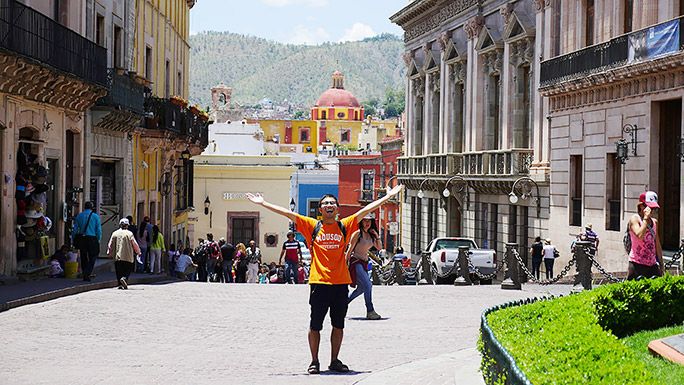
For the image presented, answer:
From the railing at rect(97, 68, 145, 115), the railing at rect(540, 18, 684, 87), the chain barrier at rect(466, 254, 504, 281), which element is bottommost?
the chain barrier at rect(466, 254, 504, 281)

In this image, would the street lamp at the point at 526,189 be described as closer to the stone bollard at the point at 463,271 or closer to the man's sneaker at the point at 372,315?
the stone bollard at the point at 463,271

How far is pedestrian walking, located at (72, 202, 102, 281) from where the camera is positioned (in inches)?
942

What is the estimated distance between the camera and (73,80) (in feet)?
84.0

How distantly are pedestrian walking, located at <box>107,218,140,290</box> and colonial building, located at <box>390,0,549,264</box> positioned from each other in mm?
17863

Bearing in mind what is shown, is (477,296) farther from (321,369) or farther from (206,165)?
(206,165)

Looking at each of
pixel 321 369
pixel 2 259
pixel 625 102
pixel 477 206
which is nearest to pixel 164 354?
pixel 321 369

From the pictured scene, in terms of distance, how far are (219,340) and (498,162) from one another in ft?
92.2

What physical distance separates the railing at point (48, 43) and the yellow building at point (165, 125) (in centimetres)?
840

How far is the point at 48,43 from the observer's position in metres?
23.7

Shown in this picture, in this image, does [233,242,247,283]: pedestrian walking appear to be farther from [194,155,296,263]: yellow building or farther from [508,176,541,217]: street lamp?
[194,155,296,263]: yellow building

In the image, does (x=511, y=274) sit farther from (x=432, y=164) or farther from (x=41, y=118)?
(x=432, y=164)

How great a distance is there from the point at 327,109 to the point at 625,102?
120654 mm

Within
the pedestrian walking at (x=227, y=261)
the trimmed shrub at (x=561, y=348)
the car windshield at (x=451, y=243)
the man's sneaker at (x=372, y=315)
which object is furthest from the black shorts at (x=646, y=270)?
the pedestrian walking at (x=227, y=261)

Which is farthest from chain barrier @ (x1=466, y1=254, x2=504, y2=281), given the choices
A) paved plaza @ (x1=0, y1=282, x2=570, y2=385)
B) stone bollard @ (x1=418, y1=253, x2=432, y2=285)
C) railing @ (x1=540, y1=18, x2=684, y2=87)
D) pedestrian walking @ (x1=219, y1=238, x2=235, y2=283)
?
pedestrian walking @ (x1=219, y1=238, x2=235, y2=283)
